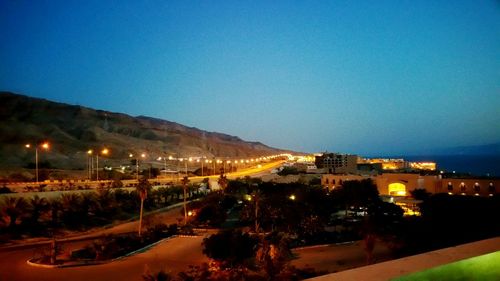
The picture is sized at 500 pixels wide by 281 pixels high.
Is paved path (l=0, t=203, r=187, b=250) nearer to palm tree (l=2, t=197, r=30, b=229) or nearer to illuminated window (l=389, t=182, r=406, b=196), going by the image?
palm tree (l=2, t=197, r=30, b=229)

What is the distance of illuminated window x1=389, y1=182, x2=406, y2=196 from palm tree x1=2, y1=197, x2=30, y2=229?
1309 inches

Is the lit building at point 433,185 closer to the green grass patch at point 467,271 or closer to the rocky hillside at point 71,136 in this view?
the green grass patch at point 467,271

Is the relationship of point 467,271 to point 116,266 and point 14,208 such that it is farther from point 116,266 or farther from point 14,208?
point 14,208

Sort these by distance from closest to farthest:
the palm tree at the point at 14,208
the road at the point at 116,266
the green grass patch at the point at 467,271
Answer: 1. the green grass patch at the point at 467,271
2. the road at the point at 116,266
3. the palm tree at the point at 14,208

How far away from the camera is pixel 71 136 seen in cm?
9250

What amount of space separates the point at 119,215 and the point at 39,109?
86.0 metres

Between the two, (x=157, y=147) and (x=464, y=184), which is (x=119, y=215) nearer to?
(x=464, y=184)

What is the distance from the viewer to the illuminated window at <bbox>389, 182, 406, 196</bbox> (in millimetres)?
44878

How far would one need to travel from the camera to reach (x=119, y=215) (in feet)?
123

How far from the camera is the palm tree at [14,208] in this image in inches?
1160

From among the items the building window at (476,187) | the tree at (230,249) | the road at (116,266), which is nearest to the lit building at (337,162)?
the building window at (476,187)

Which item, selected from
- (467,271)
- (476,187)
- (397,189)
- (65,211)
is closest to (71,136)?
(65,211)

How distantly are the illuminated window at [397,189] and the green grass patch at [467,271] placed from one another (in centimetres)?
4388

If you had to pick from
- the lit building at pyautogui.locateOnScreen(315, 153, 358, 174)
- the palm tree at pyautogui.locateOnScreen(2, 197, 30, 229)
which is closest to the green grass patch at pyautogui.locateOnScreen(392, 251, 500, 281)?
the palm tree at pyautogui.locateOnScreen(2, 197, 30, 229)
